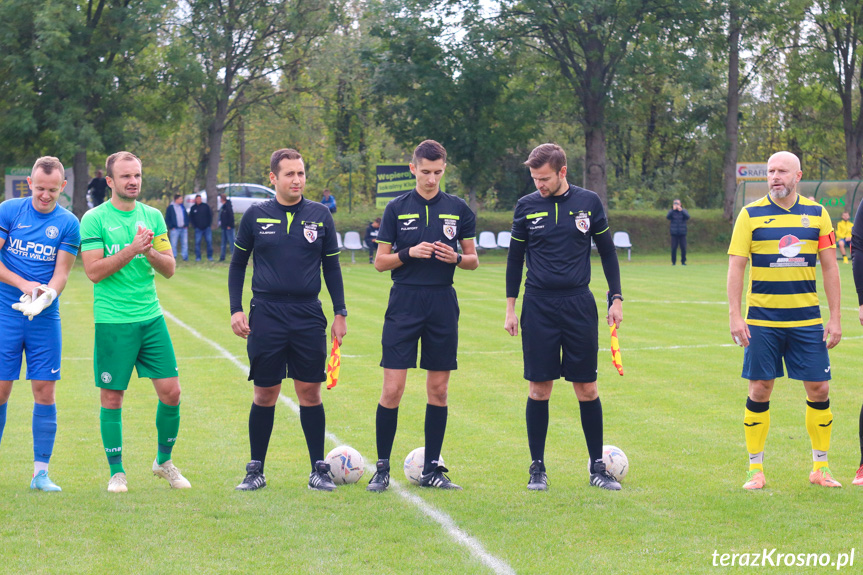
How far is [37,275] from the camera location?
6.36 m

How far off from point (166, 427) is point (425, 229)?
2116mm

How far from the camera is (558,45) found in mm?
37281

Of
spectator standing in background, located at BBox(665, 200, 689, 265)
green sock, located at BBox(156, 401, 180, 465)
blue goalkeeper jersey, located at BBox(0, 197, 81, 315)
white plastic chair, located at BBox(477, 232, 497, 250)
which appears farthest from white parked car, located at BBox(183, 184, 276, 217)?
green sock, located at BBox(156, 401, 180, 465)

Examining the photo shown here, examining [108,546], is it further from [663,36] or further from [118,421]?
[663,36]

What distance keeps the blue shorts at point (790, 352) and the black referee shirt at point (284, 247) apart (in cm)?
279

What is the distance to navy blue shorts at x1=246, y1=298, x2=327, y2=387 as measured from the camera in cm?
629

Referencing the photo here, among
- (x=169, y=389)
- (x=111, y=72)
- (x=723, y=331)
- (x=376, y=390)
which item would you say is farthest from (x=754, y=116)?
(x=169, y=389)

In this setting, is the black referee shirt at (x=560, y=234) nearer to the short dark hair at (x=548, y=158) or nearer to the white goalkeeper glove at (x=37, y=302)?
the short dark hair at (x=548, y=158)

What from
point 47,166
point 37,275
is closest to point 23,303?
point 37,275

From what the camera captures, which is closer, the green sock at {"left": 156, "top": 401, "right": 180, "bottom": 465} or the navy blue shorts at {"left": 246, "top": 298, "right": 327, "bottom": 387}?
→ the navy blue shorts at {"left": 246, "top": 298, "right": 327, "bottom": 387}

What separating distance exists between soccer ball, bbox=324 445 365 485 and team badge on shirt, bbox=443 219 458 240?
1.61 meters

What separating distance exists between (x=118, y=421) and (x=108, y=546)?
1420mm

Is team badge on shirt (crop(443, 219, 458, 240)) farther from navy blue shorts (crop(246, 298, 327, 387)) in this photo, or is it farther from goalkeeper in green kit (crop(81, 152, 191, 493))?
goalkeeper in green kit (crop(81, 152, 191, 493))

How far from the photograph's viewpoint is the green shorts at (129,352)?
618cm
